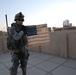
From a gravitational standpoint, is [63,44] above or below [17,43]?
below

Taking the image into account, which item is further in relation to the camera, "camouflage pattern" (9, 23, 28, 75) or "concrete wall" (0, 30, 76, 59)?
"concrete wall" (0, 30, 76, 59)

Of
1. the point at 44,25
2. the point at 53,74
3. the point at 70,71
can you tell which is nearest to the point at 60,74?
the point at 53,74

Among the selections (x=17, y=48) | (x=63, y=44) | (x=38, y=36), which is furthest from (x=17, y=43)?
(x=63, y=44)

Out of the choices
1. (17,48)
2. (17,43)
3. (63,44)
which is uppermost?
(17,43)

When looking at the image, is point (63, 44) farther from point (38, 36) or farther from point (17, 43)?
point (17, 43)

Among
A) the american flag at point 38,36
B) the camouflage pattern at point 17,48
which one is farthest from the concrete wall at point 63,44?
the camouflage pattern at point 17,48

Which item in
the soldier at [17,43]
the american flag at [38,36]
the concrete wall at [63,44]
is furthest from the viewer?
the concrete wall at [63,44]

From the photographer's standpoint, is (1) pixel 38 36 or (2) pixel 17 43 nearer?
(2) pixel 17 43

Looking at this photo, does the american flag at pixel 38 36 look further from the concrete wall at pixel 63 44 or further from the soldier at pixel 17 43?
the soldier at pixel 17 43

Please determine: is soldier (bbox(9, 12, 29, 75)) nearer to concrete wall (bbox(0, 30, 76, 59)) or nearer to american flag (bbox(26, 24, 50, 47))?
american flag (bbox(26, 24, 50, 47))

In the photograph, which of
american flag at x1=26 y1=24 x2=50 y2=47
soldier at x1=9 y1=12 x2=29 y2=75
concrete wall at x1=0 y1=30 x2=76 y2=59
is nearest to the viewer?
soldier at x1=9 y1=12 x2=29 y2=75

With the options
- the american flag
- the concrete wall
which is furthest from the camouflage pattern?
the concrete wall

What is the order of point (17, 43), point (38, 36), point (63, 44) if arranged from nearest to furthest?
point (17, 43) → point (38, 36) → point (63, 44)

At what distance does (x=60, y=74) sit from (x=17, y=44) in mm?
1593
